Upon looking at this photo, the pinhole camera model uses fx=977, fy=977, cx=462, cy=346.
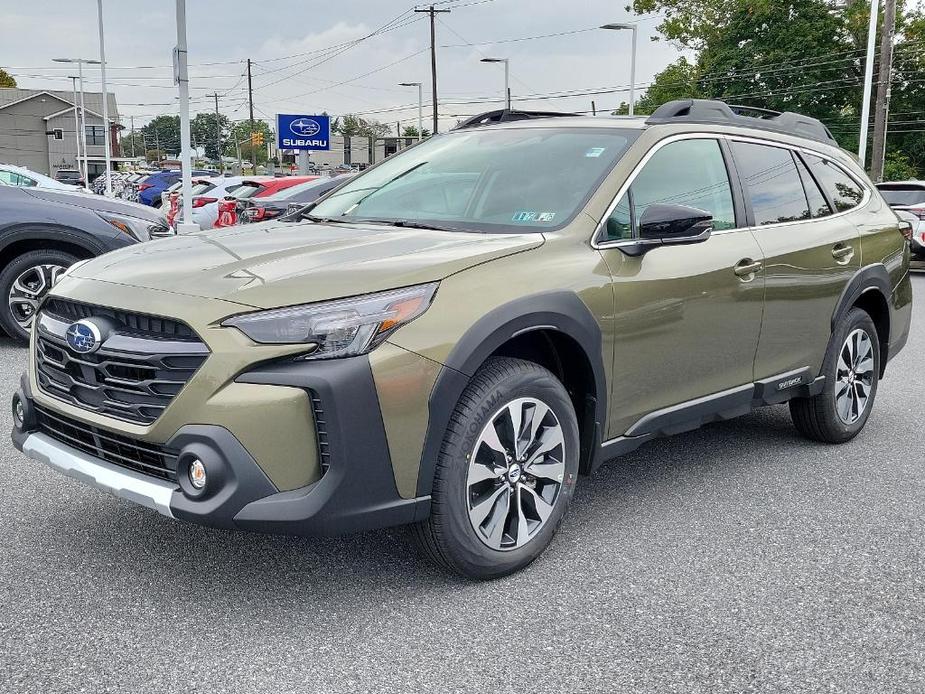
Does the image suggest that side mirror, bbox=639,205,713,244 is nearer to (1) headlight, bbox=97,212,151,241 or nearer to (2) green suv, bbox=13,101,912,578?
(2) green suv, bbox=13,101,912,578

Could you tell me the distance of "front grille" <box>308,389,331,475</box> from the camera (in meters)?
2.89

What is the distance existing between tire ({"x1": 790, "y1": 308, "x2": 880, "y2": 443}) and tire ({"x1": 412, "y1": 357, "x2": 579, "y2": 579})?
7.00 ft

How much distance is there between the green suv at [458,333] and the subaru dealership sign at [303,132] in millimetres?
27502

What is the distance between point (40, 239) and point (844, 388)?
20.4ft

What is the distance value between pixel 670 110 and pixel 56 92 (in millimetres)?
104319

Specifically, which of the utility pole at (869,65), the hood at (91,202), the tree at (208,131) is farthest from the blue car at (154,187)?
the tree at (208,131)

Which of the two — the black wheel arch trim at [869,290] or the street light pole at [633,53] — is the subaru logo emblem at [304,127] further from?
the black wheel arch trim at [869,290]

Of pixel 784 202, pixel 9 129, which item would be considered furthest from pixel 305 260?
pixel 9 129

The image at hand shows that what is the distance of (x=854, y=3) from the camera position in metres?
50.3

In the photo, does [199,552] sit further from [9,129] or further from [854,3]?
[9,129]

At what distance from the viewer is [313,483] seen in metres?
2.96

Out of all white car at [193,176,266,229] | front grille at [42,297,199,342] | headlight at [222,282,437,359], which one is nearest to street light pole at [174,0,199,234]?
white car at [193,176,266,229]

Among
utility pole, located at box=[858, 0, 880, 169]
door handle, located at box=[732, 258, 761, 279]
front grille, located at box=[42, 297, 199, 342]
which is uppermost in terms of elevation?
utility pole, located at box=[858, 0, 880, 169]

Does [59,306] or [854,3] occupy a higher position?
[854,3]
